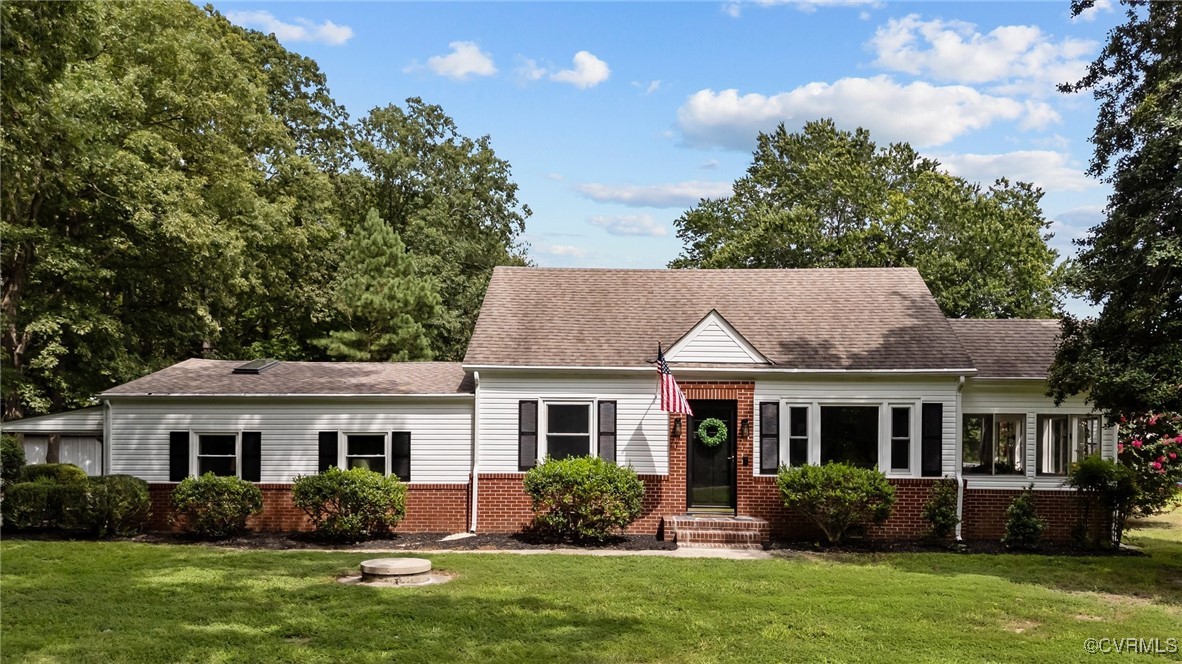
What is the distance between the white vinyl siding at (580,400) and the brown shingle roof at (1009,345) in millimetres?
6564

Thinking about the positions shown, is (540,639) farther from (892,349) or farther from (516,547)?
(892,349)

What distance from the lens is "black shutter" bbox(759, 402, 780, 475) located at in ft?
56.5

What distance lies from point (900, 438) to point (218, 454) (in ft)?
44.5

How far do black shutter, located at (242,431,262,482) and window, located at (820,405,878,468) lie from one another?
11.2 metres

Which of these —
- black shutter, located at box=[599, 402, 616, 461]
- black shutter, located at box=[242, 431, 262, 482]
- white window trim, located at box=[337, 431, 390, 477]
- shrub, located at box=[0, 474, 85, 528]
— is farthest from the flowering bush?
shrub, located at box=[0, 474, 85, 528]

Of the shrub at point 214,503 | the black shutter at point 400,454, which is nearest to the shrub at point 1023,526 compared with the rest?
the black shutter at point 400,454

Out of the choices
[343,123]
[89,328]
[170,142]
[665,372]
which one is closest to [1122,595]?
[665,372]

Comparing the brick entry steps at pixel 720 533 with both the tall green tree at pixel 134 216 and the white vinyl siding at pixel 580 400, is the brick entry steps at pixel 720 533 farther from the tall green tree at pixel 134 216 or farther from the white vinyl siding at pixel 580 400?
the tall green tree at pixel 134 216

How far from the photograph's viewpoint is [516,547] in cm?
1585

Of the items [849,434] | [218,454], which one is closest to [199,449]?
[218,454]

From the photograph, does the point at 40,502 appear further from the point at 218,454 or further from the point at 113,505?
the point at 218,454

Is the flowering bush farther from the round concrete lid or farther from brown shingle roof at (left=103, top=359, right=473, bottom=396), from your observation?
brown shingle roof at (left=103, top=359, right=473, bottom=396)

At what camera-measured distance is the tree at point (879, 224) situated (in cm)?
2850

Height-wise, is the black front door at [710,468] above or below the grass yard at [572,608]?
above
